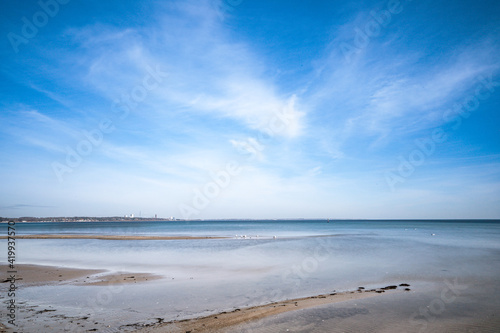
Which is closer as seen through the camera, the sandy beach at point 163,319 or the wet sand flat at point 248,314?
the wet sand flat at point 248,314

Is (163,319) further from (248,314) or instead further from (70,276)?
(70,276)

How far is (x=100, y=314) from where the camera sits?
9.41 meters

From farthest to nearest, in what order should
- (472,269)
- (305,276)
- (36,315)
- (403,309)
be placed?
(472,269) → (305,276) → (403,309) → (36,315)

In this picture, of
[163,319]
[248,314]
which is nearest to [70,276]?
[163,319]

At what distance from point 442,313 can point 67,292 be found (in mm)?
15155

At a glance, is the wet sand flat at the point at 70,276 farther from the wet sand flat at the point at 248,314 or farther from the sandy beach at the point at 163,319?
the wet sand flat at the point at 248,314

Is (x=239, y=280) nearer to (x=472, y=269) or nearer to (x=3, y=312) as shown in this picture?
(x=3, y=312)

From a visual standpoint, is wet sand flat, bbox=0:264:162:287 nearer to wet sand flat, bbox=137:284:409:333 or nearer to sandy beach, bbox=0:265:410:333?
sandy beach, bbox=0:265:410:333

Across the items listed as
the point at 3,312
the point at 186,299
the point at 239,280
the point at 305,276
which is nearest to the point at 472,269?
the point at 305,276
